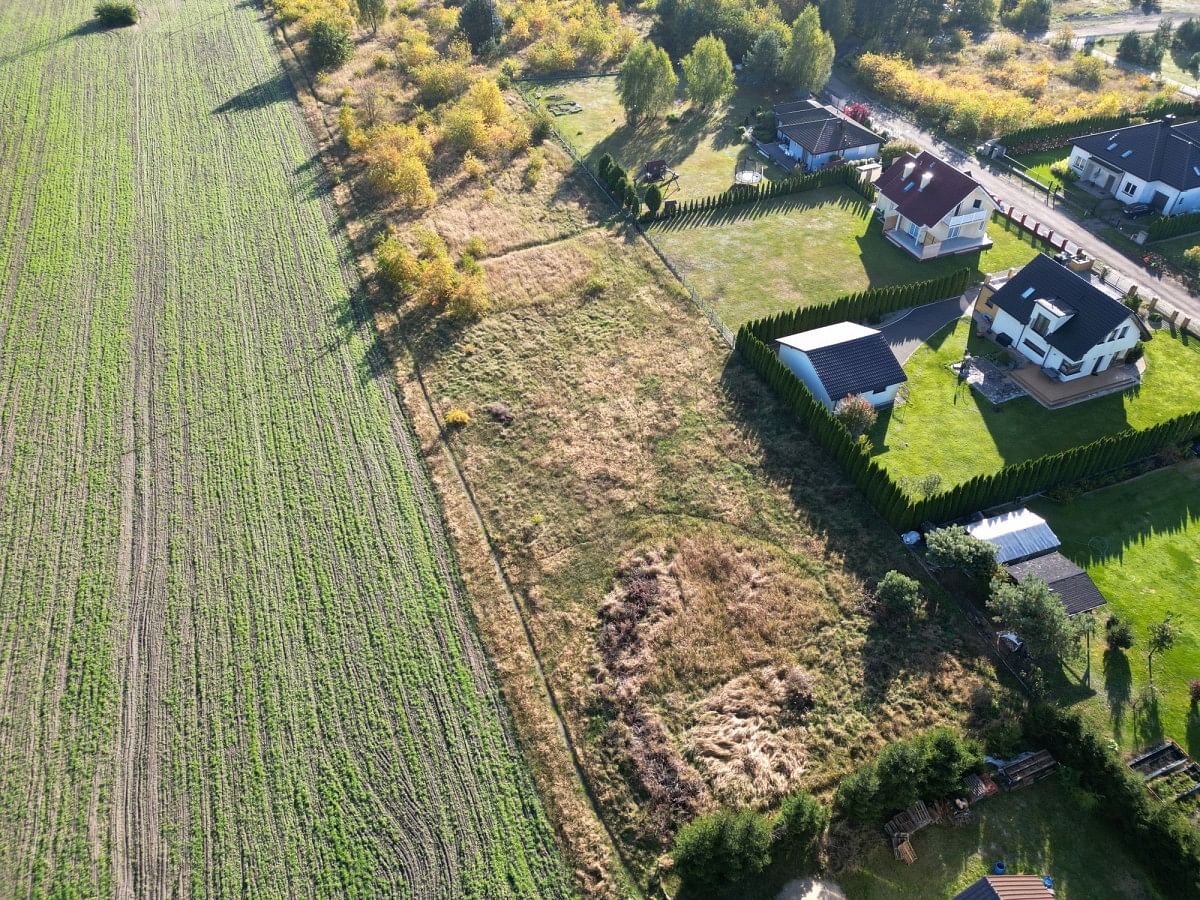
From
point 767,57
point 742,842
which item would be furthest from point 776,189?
point 742,842

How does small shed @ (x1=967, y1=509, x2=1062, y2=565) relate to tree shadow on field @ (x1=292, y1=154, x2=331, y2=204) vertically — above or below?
below

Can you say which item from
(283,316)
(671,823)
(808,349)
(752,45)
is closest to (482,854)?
(671,823)

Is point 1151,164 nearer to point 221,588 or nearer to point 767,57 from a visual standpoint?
point 767,57

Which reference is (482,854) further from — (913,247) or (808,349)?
(913,247)

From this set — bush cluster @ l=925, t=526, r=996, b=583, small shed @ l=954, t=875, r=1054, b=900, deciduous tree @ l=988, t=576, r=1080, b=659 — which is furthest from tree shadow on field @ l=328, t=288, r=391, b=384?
small shed @ l=954, t=875, r=1054, b=900

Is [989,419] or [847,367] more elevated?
[847,367]

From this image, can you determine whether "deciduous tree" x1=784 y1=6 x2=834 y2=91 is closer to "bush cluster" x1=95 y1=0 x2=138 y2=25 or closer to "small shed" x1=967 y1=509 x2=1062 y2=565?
"small shed" x1=967 y1=509 x2=1062 y2=565

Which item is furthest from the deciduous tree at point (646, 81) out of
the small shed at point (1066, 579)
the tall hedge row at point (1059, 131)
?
the small shed at point (1066, 579)
